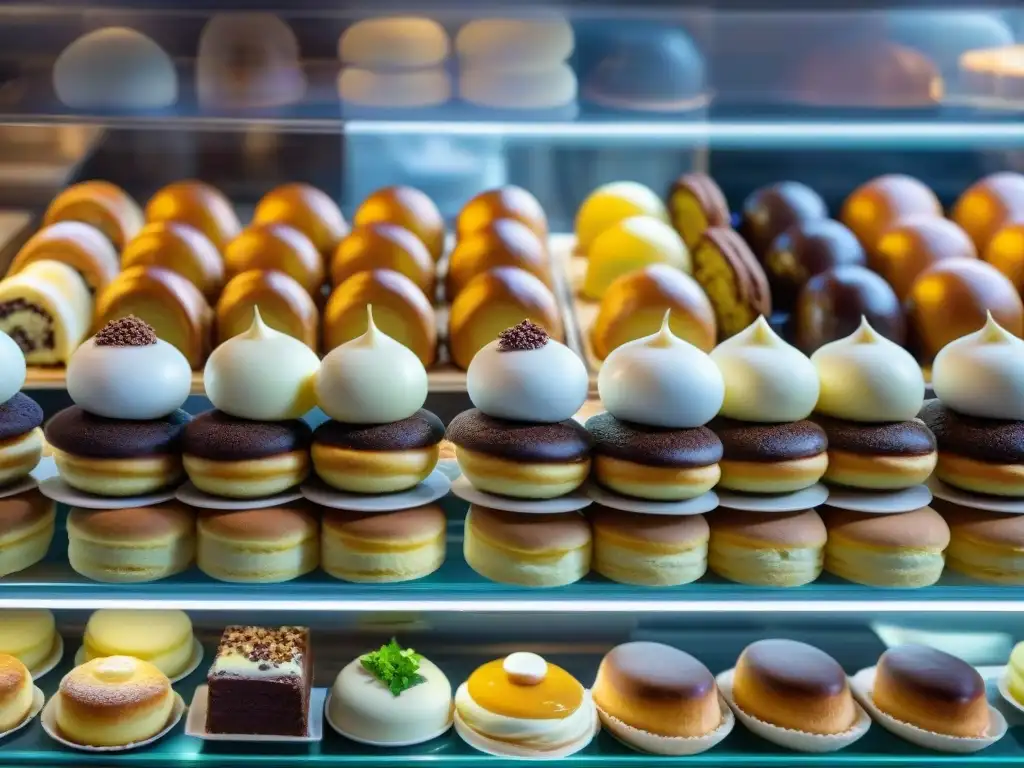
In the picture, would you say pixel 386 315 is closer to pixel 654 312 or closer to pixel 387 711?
pixel 654 312

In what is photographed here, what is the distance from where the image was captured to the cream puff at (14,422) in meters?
1.78

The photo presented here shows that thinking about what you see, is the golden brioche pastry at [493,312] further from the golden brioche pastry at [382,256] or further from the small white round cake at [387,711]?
the small white round cake at [387,711]

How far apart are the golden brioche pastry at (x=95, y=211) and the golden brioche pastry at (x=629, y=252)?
96 cm

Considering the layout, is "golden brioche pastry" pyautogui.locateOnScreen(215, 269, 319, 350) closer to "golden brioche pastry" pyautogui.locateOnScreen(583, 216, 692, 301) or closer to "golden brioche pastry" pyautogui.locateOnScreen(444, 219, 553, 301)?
"golden brioche pastry" pyautogui.locateOnScreen(444, 219, 553, 301)

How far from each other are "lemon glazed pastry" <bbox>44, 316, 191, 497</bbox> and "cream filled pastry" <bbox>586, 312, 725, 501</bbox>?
596 millimetres

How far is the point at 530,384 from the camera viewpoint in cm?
175

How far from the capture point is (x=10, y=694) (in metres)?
2.03

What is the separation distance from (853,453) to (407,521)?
2.07 feet

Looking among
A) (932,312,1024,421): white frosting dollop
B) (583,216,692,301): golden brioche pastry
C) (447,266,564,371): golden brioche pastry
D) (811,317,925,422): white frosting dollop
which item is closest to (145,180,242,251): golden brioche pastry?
(447,266,564,371): golden brioche pastry

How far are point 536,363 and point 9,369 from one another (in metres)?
0.73

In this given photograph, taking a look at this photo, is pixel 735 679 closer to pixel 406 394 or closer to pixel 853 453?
pixel 853 453

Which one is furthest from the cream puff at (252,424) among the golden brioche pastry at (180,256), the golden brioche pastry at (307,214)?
the golden brioche pastry at (307,214)

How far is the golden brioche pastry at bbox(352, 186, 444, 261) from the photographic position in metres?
2.69

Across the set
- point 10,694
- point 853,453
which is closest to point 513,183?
point 853,453
